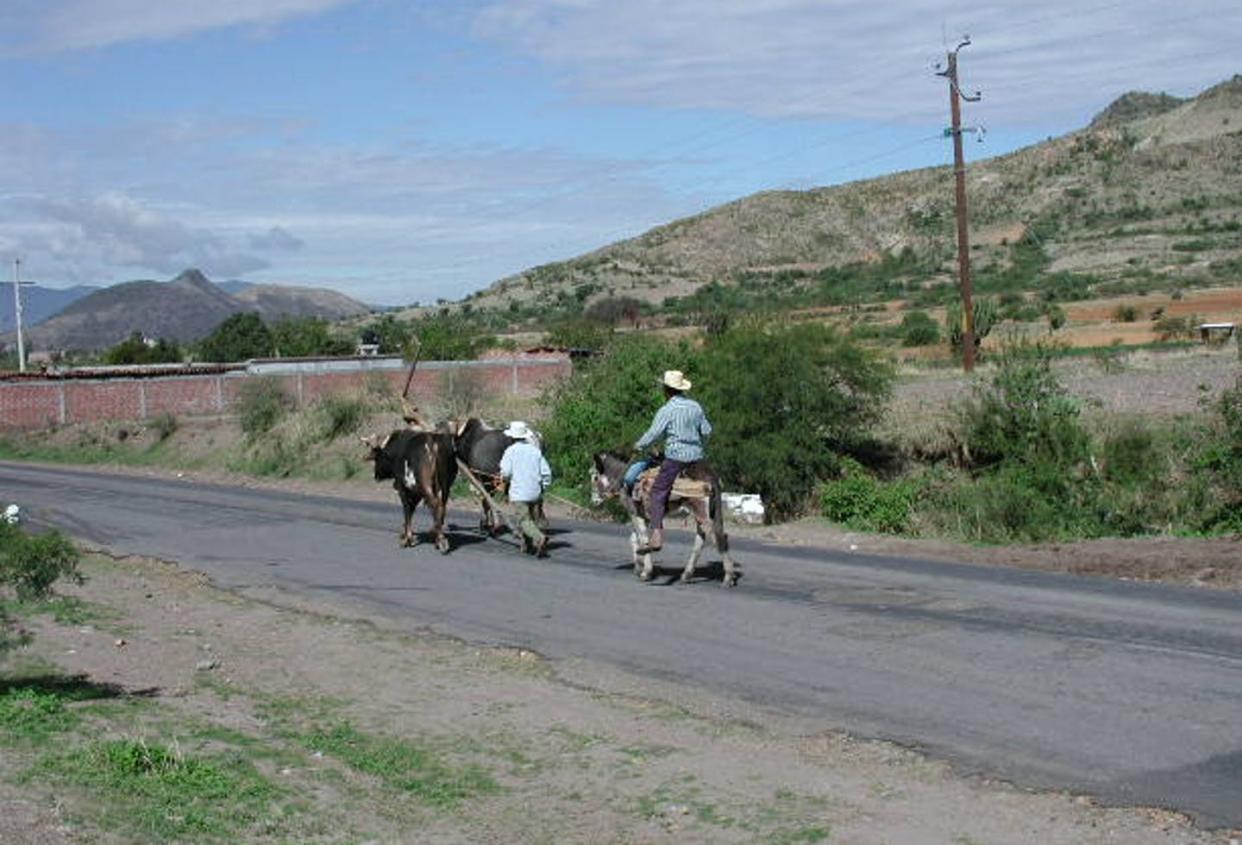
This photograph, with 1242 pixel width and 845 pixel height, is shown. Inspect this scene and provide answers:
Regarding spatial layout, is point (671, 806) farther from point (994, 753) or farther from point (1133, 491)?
point (1133, 491)

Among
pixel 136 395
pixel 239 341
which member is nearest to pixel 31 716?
pixel 136 395

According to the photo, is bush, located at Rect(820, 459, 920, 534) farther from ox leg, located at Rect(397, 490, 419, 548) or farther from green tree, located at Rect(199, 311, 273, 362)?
green tree, located at Rect(199, 311, 273, 362)

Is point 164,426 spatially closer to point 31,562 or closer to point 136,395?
point 136,395

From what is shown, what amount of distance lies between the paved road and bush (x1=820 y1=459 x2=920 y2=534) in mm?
3476

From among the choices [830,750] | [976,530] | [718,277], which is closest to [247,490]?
[976,530]

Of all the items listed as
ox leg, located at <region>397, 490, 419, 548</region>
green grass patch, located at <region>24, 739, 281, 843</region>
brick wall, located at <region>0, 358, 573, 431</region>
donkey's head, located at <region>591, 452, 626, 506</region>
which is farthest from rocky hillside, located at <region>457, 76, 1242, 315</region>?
green grass patch, located at <region>24, 739, 281, 843</region>

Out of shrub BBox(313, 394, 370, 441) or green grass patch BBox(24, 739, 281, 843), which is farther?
shrub BBox(313, 394, 370, 441)

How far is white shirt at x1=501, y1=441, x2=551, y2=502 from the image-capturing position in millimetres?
21547

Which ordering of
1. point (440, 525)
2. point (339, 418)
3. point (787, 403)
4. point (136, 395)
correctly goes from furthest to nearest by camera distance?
1. point (136, 395)
2. point (339, 418)
3. point (787, 403)
4. point (440, 525)

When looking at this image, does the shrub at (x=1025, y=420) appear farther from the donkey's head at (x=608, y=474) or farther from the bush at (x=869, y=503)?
the donkey's head at (x=608, y=474)

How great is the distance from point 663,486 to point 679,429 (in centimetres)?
67

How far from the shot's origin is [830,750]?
35.7 feet

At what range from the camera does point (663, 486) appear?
721 inches

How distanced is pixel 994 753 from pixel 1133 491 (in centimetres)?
1469
